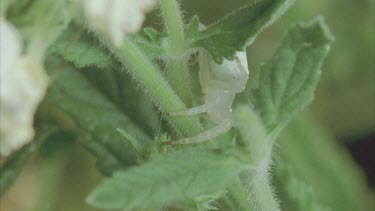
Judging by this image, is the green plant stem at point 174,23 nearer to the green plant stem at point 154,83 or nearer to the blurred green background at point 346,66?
the green plant stem at point 154,83

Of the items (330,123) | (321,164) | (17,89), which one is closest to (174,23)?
(17,89)

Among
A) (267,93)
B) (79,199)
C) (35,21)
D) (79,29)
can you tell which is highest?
(35,21)

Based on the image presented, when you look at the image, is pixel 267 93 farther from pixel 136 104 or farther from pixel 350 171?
pixel 350 171

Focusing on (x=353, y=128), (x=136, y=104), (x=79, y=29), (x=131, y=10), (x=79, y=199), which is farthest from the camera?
(x=353, y=128)

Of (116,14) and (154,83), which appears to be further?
(154,83)

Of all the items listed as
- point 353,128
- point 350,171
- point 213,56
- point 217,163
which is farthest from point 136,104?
point 353,128

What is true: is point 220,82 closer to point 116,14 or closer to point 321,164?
point 116,14

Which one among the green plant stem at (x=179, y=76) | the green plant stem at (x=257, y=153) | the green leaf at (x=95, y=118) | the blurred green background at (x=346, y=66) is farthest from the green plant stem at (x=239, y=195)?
the blurred green background at (x=346, y=66)

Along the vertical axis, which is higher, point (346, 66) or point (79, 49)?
point (79, 49)
